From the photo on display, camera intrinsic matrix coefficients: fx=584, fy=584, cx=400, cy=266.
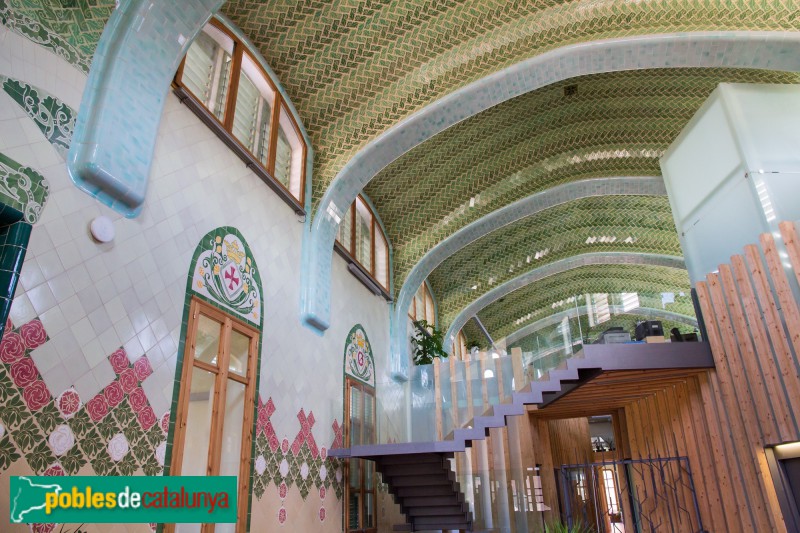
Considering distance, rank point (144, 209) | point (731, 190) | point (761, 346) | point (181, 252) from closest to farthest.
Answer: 1. point (144, 209)
2. point (181, 252)
3. point (761, 346)
4. point (731, 190)

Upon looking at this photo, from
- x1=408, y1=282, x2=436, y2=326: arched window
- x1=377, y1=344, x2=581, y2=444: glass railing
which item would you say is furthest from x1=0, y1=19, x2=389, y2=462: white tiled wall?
x1=408, y1=282, x2=436, y2=326: arched window

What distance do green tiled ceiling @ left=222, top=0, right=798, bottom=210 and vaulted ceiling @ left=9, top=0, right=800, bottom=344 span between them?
16 mm

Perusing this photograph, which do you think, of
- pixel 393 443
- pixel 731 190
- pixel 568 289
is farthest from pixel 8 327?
pixel 568 289

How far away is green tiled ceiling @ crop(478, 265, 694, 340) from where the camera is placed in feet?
62.2

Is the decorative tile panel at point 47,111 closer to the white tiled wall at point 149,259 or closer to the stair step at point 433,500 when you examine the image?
the white tiled wall at point 149,259

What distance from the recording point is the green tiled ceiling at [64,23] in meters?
4.26

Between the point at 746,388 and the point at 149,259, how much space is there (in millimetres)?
7479

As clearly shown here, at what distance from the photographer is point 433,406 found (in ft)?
30.3

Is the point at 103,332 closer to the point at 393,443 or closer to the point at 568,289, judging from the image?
the point at 393,443

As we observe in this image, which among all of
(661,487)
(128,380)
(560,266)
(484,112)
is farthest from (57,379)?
(560,266)

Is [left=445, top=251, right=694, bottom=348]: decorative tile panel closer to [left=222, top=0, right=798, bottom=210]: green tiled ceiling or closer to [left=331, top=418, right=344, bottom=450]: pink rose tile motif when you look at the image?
[left=331, top=418, right=344, bottom=450]: pink rose tile motif

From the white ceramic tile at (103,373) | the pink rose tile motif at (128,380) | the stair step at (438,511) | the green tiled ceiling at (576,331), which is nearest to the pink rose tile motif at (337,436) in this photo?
the stair step at (438,511)

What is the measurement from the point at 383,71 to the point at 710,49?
187 inches

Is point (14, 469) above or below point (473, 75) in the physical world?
below
